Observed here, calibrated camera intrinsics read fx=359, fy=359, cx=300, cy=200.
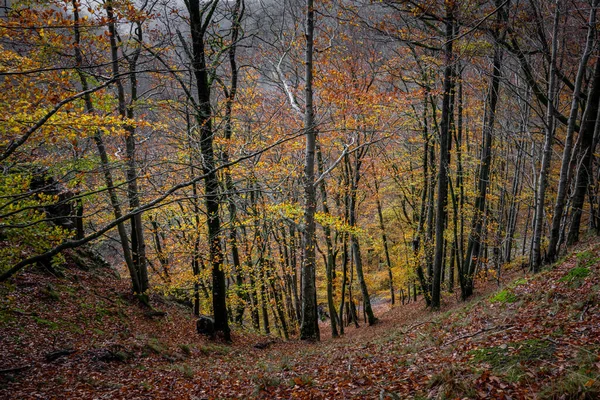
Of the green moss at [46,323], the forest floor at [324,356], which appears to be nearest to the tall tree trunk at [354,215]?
the forest floor at [324,356]

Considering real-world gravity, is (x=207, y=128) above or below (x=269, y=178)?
above

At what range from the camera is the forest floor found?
425 centimetres

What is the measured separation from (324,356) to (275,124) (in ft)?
25.9

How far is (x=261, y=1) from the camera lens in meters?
14.3

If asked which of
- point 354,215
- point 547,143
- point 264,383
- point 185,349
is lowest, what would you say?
point 185,349

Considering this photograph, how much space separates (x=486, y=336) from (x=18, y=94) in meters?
8.54

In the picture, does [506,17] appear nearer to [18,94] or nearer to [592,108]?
[592,108]

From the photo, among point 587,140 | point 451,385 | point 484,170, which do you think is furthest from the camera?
point 484,170

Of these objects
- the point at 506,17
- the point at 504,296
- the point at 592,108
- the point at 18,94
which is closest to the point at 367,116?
the point at 506,17

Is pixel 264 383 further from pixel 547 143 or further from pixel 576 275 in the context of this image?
pixel 547 143

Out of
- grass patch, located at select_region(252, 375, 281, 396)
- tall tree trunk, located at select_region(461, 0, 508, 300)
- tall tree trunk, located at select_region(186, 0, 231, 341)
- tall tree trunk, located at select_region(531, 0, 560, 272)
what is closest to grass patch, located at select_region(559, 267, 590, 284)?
tall tree trunk, located at select_region(531, 0, 560, 272)

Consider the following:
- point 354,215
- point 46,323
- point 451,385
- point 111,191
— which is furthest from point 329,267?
point 451,385

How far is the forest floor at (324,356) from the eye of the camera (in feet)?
13.9

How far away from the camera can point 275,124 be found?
42.2ft
